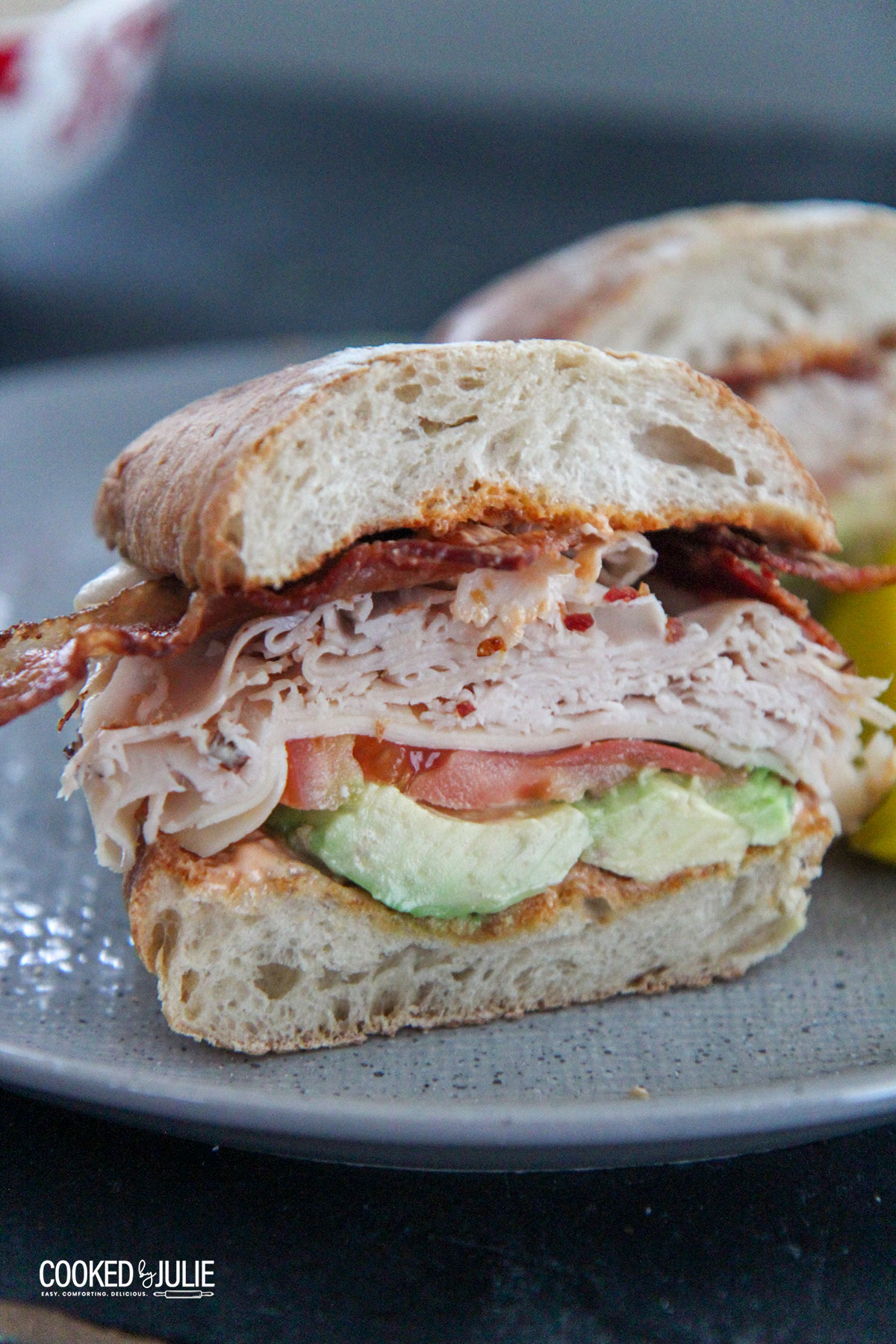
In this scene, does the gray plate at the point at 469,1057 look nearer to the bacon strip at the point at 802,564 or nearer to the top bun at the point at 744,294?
the bacon strip at the point at 802,564

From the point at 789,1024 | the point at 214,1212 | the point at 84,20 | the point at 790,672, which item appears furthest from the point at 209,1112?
the point at 84,20

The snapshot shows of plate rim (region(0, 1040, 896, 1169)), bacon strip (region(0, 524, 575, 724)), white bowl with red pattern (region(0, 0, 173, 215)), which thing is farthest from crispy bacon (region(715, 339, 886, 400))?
white bowl with red pattern (region(0, 0, 173, 215))

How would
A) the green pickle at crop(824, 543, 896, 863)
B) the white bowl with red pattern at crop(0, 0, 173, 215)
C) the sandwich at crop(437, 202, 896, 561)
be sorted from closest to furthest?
1. the green pickle at crop(824, 543, 896, 863)
2. the sandwich at crop(437, 202, 896, 561)
3. the white bowl with red pattern at crop(0, 0, 173, 215)

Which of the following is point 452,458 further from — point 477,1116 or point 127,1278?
point 127,1278

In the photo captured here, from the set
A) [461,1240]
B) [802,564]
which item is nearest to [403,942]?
[461,1240]

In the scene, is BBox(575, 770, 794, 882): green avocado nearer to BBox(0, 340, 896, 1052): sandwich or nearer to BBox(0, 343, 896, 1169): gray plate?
BBox(0, 340, 896, 1052): sandwich

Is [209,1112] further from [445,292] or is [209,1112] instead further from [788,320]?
[445,292]
